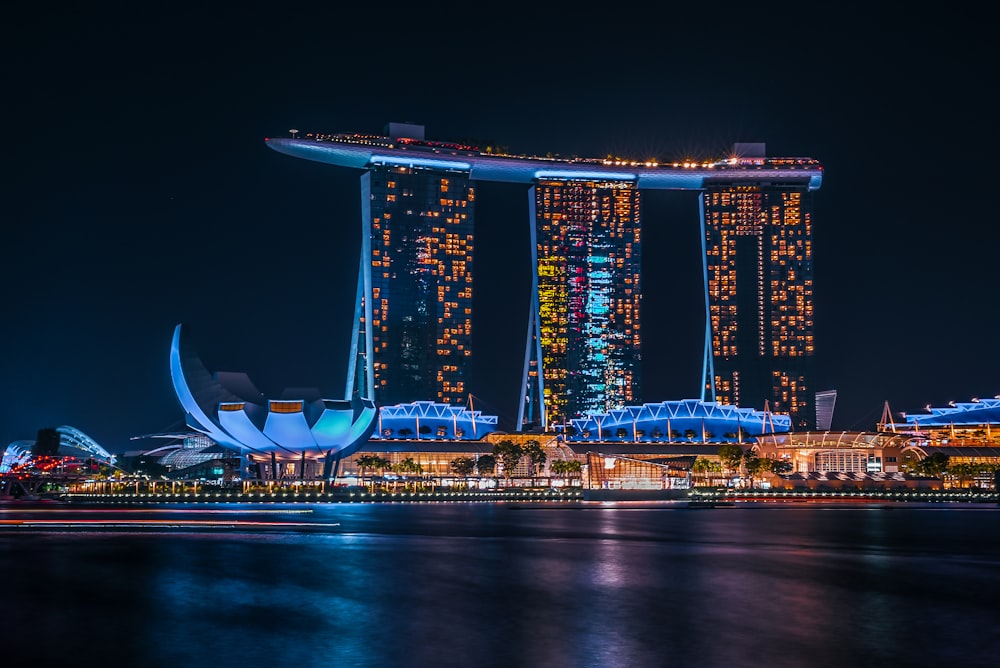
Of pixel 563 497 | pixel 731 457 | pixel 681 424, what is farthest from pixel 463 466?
pixel 681 424

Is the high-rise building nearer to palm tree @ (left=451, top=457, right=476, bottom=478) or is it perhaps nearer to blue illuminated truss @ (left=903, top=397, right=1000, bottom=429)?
blue illuminated truss @ (left=903, top=397, right=1000, bottom=429)

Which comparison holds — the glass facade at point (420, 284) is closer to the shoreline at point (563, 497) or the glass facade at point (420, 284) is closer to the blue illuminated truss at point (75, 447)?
the blue illuminated truss at point (75, 447)

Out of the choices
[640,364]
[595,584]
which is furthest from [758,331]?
[595,584]

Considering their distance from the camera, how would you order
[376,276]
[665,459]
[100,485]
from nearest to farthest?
[100,485] → [665,459] → [376,276]

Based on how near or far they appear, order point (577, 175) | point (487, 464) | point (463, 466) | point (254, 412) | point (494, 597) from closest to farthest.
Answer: point (494, 597) → point (254, 412) → point (487, 464) → point (463, 466) → point (577, 175)

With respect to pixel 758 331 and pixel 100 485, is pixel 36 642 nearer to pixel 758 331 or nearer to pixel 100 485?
pixel 100 485

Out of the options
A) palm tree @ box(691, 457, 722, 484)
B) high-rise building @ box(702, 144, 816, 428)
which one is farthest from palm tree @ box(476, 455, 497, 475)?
high-rise building @ box(702, 144, 816, 428)

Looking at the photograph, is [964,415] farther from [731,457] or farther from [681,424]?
[731,457]
